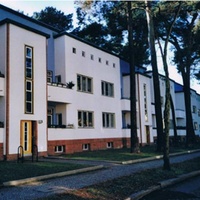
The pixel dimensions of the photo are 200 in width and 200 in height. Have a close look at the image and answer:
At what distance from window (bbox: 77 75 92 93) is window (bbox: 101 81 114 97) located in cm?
204

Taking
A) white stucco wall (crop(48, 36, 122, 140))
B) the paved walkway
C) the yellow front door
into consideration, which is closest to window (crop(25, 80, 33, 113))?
the yellow front door

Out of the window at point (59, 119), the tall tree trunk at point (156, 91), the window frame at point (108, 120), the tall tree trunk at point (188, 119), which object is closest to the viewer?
the tall tree trunk at point (156, 91)

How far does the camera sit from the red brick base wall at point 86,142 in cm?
2008

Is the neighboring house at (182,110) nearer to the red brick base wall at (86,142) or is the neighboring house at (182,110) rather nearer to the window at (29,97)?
the red brick base wall at (86,142)

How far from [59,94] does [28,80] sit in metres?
3.62

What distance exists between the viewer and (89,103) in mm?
24688

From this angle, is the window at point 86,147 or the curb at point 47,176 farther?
the window at point 86,147

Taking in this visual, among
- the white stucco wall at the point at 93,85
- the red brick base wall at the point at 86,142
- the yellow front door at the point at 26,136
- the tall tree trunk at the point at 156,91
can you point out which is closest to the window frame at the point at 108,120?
the white stucco wall at the point at 93,85

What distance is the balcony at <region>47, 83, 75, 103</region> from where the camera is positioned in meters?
20.4

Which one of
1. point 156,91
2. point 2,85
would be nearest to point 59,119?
point 2,85

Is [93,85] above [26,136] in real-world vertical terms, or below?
above

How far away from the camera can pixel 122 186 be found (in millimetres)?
9266

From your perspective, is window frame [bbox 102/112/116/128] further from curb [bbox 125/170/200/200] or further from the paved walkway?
the paved walkway

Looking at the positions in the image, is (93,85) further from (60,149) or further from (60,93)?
(60,149)
